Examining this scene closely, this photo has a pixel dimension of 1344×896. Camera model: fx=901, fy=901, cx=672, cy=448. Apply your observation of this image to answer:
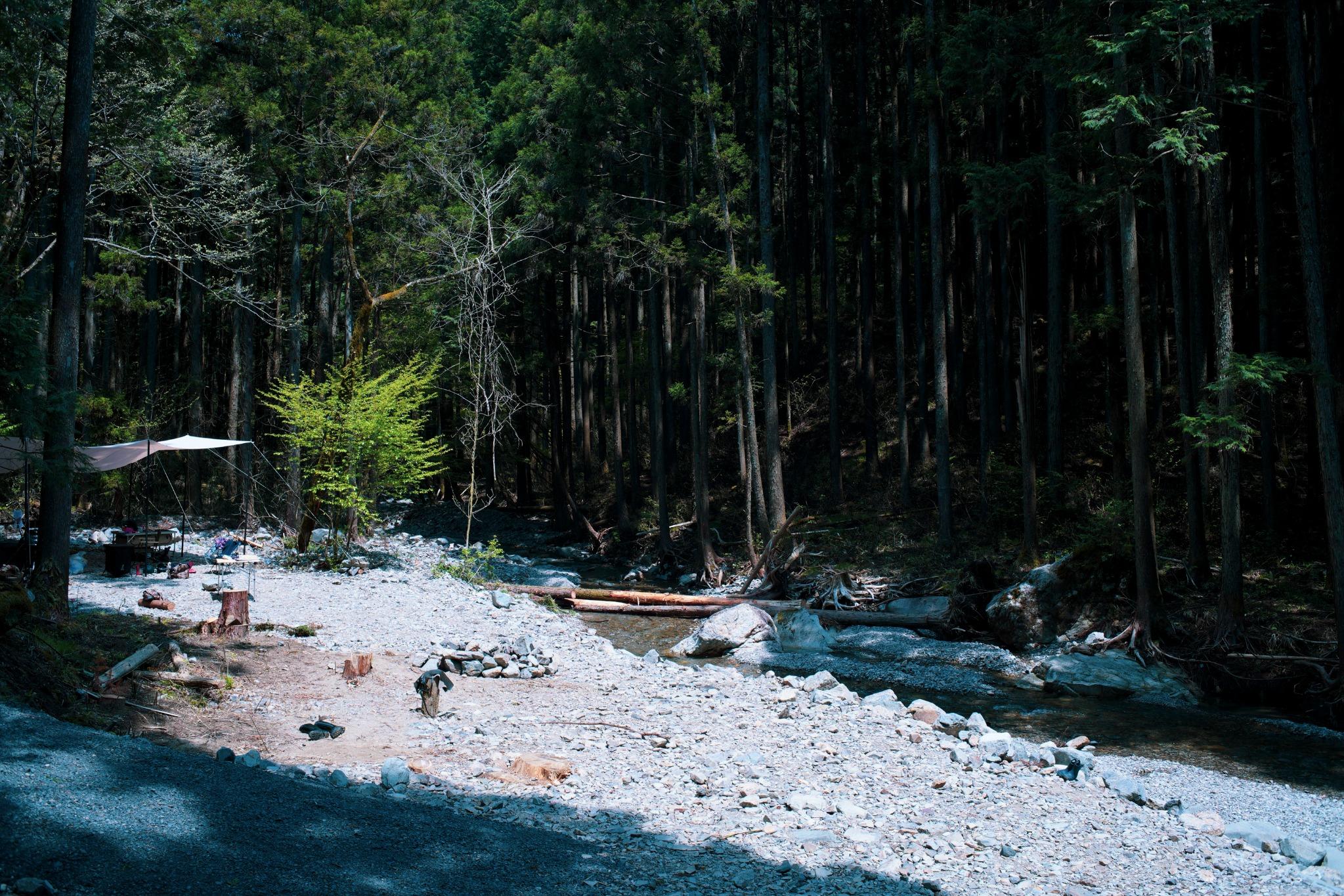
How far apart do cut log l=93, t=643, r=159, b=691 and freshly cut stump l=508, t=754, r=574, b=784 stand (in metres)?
3.62

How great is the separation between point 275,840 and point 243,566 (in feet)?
44.5

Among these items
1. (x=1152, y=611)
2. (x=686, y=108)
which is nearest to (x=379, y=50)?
(x=686, y=108)

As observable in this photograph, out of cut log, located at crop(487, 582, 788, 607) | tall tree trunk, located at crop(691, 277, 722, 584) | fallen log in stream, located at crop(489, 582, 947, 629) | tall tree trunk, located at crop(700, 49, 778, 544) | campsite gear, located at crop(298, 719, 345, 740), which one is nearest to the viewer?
campsite gear, located at crop(298, 719, 345, 740)

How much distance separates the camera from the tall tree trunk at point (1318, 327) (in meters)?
10.8

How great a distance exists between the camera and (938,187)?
1930 cm

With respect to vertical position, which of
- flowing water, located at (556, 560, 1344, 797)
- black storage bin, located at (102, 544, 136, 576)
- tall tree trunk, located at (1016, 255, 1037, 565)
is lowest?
flowing water, located at (556, 560, 1344, 797)

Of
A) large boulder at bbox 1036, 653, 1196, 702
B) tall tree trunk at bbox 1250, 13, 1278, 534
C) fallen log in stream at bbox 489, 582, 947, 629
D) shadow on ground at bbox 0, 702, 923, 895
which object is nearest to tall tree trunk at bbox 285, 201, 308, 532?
fallen log in stream at bbox 489, 582, 947, 629

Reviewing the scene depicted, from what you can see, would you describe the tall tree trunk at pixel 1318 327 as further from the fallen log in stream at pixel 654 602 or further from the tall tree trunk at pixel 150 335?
the tall tree trunk at pixel 150 335

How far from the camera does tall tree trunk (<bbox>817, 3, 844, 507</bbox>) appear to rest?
2314 centimetres

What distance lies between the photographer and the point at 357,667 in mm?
9688

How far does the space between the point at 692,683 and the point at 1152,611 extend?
7171 millimetres

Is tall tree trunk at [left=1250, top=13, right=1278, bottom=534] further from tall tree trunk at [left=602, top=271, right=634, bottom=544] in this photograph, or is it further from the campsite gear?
tall tree trunk at [left=602, top=271, right=634, bottom=544]

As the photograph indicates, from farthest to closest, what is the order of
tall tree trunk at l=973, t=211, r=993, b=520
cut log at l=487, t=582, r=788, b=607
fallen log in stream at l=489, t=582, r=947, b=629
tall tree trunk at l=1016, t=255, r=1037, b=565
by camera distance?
tall tree trunk at l=973, t=211, r=993, b=520, cut log at l=487, t=582, r=788, b=607, fallen log in stream at l=489, t=582, r=947, b=629, tall tree trunk at l=1016, t=255, r=1037, b=565

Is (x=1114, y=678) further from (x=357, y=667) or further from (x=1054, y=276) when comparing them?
(x=357, y=667)
